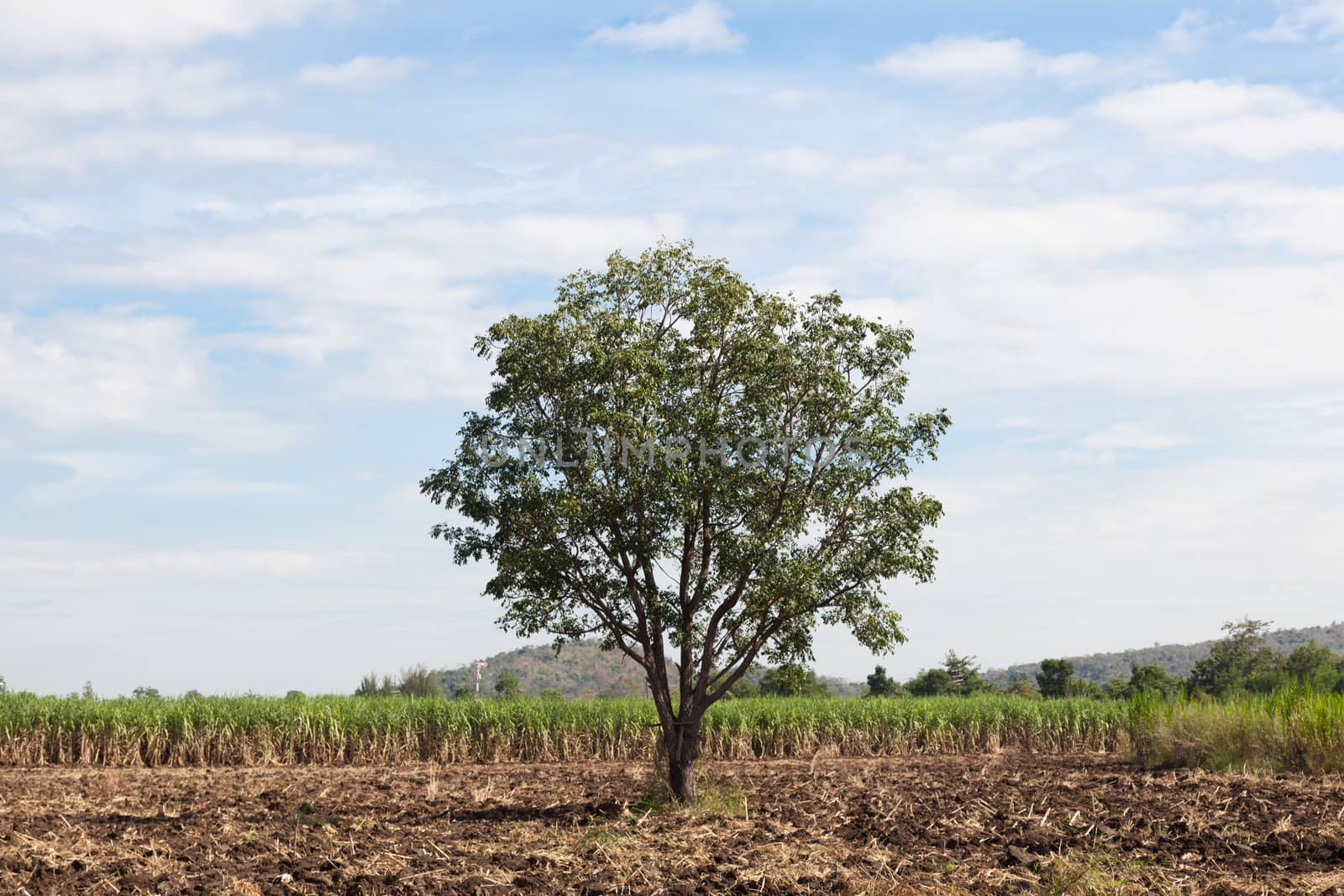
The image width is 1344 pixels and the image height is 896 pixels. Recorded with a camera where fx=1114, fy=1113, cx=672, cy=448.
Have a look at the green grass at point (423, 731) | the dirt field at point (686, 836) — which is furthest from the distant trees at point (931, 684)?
the dirt field at point (686, 836)

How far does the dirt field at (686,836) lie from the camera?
1110 centimetres

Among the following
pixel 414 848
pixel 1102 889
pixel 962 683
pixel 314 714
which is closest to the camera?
pixel 1102 889

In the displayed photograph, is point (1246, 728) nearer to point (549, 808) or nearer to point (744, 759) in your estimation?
point (744, 759)

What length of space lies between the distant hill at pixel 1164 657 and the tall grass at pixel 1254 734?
139 metres

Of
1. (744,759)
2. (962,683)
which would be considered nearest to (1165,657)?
(962,683)

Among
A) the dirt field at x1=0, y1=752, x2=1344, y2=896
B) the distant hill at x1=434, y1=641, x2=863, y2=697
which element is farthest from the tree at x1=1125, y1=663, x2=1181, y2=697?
the distant hill at x1=434, y1=641, x2=863, y2=697

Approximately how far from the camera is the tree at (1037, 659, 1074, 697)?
185ft

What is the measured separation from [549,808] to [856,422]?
7.11 m

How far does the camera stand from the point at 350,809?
1614 cm

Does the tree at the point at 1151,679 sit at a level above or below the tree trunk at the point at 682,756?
below

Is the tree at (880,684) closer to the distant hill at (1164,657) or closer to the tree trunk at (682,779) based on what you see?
the tree trunk at (682,779)

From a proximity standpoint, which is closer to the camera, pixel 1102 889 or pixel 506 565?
pixel 1102 889

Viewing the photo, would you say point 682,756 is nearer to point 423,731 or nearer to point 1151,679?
point 423,731

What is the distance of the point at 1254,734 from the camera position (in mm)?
22047
